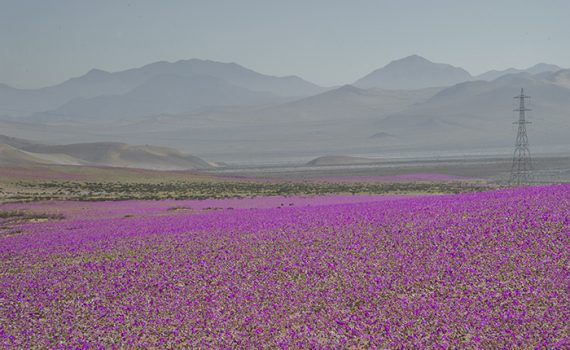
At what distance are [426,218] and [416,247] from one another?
12.9ft

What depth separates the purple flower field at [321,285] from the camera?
11.1 metres

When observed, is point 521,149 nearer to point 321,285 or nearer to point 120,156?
point 321,285

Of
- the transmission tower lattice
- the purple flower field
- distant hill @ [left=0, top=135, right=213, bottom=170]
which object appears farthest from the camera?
distant hill @ [left=0, top=135, right=213, bottom=170]

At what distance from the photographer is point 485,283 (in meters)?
12.9

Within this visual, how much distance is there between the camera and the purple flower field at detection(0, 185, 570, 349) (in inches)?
436

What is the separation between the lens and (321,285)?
1395cm

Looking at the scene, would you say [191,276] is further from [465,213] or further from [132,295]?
[465,213]

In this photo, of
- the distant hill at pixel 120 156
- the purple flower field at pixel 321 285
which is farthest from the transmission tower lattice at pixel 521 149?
the distant hill at pixel 120 156

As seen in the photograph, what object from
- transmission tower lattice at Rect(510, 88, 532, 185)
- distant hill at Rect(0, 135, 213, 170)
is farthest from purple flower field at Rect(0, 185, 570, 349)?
distant hill at Rect(0, 135, 213, 170)

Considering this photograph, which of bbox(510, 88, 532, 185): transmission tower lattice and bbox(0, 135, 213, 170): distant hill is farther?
bbox(0, 135, 213, 170): distant hill

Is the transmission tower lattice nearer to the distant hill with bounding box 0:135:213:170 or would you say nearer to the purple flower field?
the purple flower field

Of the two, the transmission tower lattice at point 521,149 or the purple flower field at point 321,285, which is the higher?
the transmission tower lattice at point 521,149

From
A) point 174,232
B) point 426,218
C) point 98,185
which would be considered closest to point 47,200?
point 98,185

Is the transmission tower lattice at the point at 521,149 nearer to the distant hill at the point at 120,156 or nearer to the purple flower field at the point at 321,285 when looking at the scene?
the purple flower field at the point at 321,285
